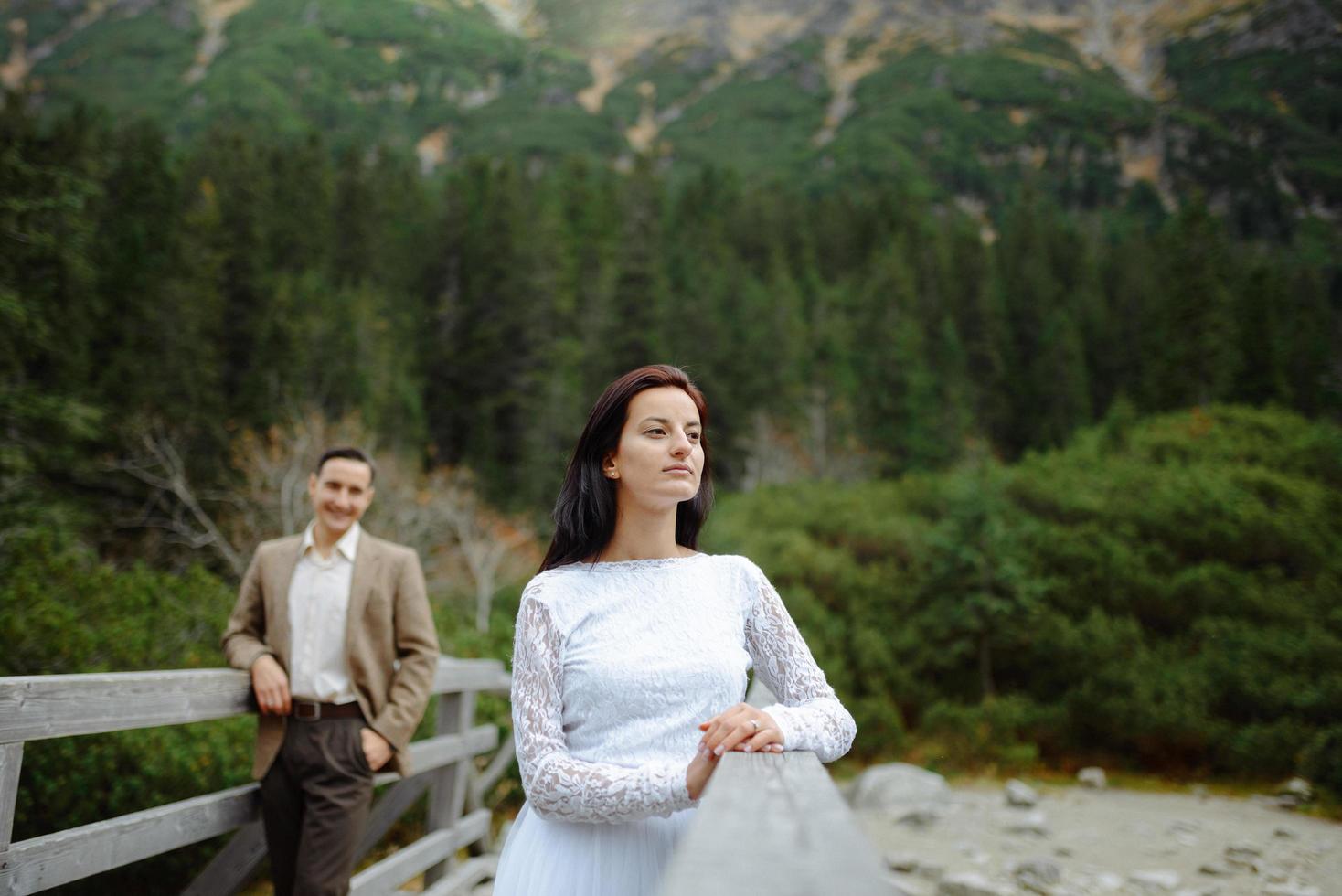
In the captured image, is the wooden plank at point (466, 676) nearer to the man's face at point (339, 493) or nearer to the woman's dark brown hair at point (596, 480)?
the man's face at point (339, 493)

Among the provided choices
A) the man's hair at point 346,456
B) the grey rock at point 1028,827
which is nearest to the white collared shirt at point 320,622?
the man's hair at point 346,456

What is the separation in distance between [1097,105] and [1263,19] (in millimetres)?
27508

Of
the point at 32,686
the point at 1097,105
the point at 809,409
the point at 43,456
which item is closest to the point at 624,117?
the point at 1097,105

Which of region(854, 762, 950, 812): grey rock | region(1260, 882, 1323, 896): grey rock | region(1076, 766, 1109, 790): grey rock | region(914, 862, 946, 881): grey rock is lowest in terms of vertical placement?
region(1076, 766, 1109, 790): grey rock

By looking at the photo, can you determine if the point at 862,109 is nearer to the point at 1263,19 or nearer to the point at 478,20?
the point at 478,20

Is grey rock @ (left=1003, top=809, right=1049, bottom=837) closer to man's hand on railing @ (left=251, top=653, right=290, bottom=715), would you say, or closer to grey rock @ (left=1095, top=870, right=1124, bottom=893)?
grey rock @ (left=1095, top=870, right=1124, bottom=893)

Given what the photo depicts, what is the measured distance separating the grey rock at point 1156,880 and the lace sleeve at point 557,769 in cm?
762

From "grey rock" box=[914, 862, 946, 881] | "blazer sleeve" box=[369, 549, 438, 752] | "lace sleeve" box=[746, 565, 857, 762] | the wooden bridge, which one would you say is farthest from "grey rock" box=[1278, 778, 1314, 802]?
"lace sleeve" box=[746, 565, 857, 762]

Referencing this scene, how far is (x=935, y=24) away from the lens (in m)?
102

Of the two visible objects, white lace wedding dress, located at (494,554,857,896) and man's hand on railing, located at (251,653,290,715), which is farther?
man's hand on railing, located at (251,653,290,715)

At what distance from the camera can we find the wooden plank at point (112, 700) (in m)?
2.16

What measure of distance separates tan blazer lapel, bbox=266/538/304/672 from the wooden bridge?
0.65 ft

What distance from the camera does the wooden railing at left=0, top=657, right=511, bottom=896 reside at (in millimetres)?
2186

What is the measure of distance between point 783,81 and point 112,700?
4819 inches
